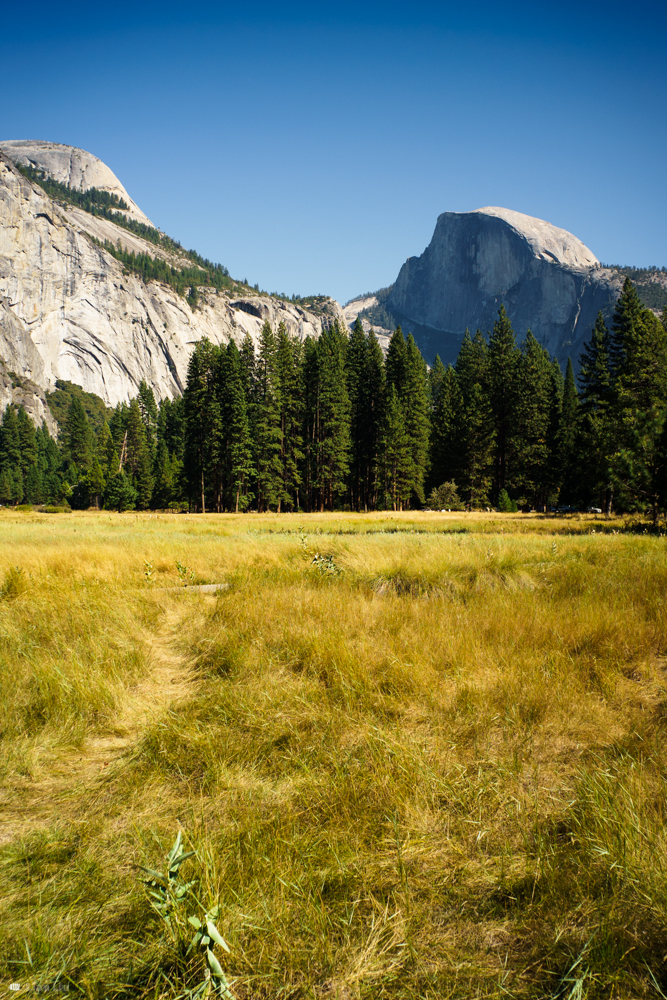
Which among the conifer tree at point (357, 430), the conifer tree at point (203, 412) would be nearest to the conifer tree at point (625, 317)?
the conifer tree at point (357, 430)

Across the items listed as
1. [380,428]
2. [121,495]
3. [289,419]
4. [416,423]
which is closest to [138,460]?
[121,495]

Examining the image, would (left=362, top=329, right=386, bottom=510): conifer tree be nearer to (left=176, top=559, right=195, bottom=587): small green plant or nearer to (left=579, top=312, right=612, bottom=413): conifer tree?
(left=579, top=312, right=612, bottom=413): conifer tree

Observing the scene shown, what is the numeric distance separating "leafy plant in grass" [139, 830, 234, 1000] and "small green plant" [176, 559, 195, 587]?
6.31 metres

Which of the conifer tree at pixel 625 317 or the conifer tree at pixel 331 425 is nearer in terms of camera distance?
the conifer tree at pixel 625 317

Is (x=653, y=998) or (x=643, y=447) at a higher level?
(x=643, y=447)

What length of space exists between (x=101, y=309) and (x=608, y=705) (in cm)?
20299

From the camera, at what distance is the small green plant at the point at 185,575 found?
7.88 meters

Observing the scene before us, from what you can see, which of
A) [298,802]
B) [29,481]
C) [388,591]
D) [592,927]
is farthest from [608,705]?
[29,481]

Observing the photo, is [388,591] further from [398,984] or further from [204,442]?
[204,442]

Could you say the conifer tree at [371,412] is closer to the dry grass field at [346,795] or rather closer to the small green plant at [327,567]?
the small green plant at [327,567]

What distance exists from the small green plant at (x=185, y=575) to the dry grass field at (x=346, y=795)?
84.3 inches

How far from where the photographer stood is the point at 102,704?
367 cm

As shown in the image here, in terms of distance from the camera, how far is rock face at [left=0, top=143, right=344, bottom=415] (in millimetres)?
156000

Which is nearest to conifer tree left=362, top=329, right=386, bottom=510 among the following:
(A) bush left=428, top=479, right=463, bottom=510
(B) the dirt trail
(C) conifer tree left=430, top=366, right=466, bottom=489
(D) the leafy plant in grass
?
(C) conifer tree left=430, top=366, right=466, bottom=489
